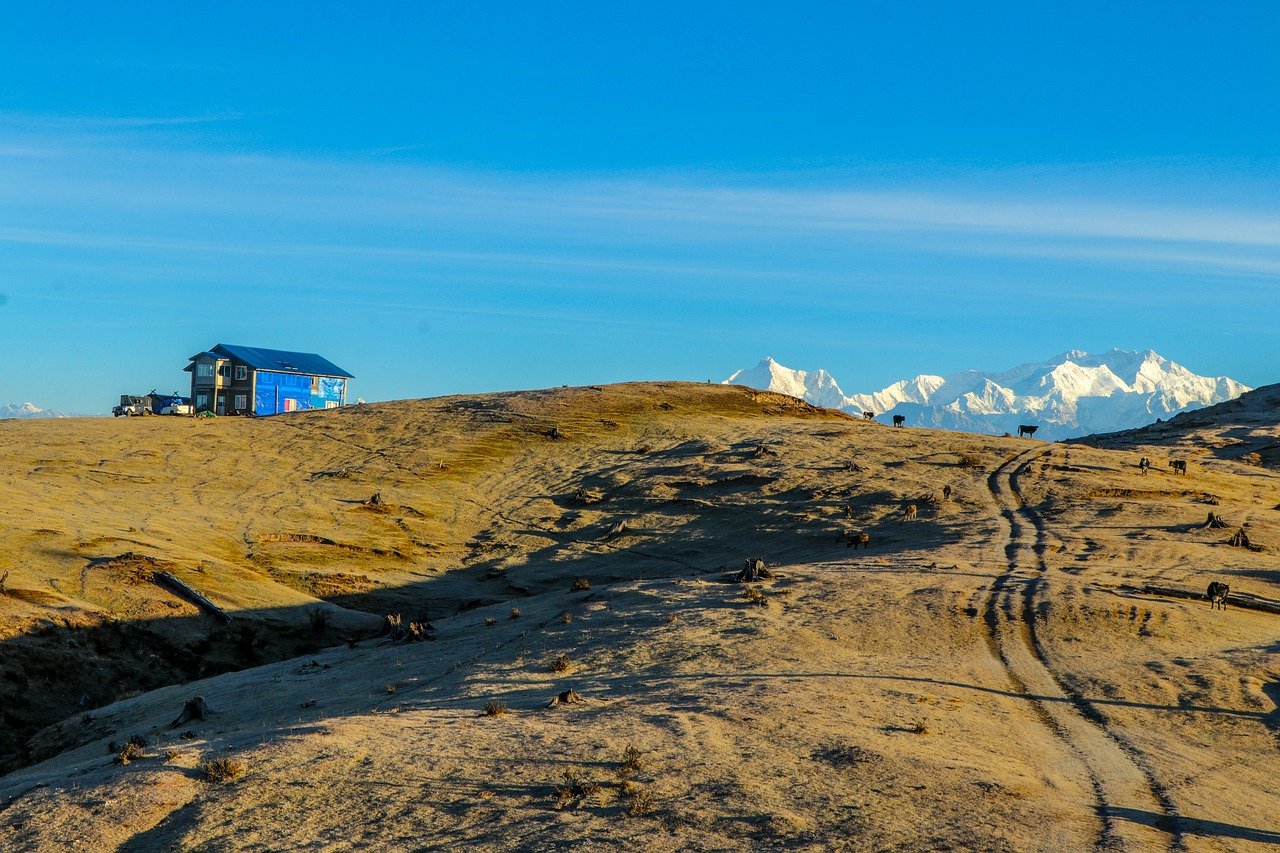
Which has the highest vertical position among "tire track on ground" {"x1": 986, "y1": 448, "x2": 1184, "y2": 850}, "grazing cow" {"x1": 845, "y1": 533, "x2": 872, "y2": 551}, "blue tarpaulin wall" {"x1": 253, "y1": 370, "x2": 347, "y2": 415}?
"blue tarpaulin wall" {"x1": 253, "y1": 370, "x2": 347, "y2": 415}

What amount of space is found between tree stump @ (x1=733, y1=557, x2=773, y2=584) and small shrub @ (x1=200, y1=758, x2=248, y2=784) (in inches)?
590

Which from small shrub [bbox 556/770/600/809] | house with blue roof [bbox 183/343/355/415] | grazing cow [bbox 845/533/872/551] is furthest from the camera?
house with blue roof [bbox 183/343/355/415]

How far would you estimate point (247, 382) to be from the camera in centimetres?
8088

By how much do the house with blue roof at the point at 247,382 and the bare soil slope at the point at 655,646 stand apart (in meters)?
27.2

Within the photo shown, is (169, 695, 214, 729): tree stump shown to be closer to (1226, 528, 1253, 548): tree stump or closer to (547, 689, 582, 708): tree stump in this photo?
(547, 689, 582, 708): tree stump

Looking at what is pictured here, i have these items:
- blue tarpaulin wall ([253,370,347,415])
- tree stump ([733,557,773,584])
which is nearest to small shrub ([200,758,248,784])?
tree stump ([733,557,773,584])

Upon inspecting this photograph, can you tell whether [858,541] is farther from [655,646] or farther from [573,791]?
[573,791]

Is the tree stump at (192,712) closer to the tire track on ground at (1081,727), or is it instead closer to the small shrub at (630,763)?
the small shrub at (630,763)

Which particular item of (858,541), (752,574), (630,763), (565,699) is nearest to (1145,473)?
(858,541)

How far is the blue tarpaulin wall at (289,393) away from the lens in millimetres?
81188

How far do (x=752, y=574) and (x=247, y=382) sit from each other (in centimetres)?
6353

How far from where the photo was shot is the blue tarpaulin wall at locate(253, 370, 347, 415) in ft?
266

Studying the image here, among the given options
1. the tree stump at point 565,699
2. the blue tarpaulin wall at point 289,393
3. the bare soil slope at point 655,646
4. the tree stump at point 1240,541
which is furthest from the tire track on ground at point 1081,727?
the blue tarpaulin wall at point 289,393

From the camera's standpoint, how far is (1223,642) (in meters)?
20.7
